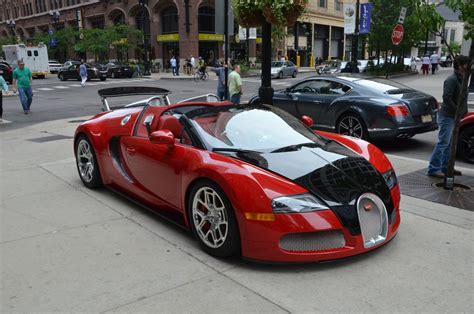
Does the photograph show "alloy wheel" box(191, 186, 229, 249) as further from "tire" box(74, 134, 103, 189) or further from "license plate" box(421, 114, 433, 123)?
"license plate" box(421, 114, 433, 123)

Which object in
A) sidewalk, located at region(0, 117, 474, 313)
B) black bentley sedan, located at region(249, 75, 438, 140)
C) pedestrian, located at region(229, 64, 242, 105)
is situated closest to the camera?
sidewalk, located at region(0, 117, 474, 313)

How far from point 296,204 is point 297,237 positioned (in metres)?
0.26

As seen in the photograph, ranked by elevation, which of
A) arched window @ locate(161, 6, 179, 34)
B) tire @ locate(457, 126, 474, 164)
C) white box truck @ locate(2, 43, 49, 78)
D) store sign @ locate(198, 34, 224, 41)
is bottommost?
tire @ locate(457, 126, 474, 164)

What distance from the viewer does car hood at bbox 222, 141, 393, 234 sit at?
3.54 m

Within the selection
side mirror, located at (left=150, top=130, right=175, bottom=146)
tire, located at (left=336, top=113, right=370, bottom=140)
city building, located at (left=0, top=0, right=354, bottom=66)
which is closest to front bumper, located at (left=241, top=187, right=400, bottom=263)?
side mirror, located at (left=150, top=130, right=175, bottom=146)

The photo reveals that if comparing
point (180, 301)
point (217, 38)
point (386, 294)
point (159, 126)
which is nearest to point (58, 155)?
point (159, 126)

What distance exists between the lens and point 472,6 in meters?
5.41

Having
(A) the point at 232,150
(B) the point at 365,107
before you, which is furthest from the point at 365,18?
(A) the point at 232,150

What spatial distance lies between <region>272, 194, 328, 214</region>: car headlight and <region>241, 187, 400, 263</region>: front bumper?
39mm

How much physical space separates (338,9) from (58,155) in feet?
227

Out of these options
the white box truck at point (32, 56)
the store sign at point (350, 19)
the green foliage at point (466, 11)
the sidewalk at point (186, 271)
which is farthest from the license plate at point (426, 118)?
the white box truck at point (32, 56)

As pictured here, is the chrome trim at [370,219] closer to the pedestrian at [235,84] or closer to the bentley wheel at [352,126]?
the bentley wheel at [352,126]

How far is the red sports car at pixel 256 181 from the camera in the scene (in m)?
3.46

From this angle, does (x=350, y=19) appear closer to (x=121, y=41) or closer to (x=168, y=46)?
(x=121, y=41)
